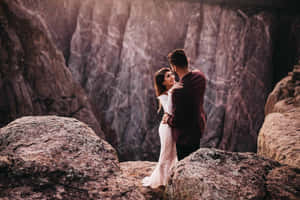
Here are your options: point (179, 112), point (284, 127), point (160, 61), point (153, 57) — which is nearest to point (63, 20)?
point (153, 57)

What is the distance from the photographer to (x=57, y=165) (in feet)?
4.67

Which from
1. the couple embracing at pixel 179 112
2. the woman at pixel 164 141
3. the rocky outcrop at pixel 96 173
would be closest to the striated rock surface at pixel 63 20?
the woman at pixel 164 141

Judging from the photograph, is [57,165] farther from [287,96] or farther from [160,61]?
[160,61]

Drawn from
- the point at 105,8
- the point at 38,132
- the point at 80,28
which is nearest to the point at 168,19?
the point at 105,8

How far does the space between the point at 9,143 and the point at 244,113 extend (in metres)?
9.20

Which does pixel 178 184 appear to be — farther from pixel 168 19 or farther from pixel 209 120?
pixel 168 19

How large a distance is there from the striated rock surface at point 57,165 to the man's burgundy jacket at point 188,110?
2.93 ft

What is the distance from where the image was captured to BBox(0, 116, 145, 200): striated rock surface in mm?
1248

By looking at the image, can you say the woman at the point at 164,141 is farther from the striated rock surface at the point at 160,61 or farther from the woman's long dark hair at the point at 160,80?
the striated rock surface at the point at 160,61

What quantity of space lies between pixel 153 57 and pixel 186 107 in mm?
9276

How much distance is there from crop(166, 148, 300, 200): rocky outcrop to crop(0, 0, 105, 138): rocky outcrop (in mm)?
5855

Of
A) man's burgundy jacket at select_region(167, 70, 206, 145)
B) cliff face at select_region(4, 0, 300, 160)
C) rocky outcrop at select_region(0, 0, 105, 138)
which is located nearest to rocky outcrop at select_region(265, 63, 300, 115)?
man's burgundy jacket at select_region(167, 70, 206, 145)

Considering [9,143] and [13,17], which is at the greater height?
[13,17]

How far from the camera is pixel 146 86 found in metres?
11.2
